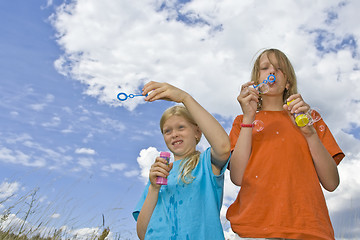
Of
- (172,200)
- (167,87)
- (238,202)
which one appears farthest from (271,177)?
(167,87)

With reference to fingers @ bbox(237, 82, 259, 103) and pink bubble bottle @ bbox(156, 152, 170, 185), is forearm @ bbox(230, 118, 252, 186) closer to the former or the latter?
fingers @ bbox(237, 82, 259, 103)

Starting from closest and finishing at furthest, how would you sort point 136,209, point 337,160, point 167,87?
point 167,87 → point 337,160 → point 136,209

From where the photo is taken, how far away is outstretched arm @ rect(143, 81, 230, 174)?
210 cm

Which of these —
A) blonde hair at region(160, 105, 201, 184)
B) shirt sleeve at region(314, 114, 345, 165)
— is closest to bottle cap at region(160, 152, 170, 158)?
blonde hair at region(160, 105, 201, 184)

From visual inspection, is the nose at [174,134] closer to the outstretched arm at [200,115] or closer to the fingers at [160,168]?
the fingers at [160,168]

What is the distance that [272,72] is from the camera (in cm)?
258

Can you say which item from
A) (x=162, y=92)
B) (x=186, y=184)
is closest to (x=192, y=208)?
(x=186, y=184)

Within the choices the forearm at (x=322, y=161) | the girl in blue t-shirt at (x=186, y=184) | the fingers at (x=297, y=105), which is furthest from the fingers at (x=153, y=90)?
the forearm at (x=322, y=161)

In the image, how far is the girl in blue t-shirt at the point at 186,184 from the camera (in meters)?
2.16

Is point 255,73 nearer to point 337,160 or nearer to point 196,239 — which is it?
point 337,160

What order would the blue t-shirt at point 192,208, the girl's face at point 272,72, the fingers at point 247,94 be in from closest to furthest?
the blue t-shirt at point 192,208 < the fingers at point 247,94 < the girl's face at point 272,72

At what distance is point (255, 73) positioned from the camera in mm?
2730

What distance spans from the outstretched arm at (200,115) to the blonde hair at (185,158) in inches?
10.7

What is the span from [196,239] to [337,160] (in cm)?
112
